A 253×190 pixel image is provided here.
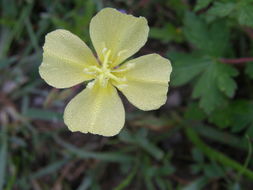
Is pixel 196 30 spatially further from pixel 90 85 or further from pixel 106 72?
pixel 90 85

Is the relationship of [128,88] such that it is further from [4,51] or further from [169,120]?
[4,51]

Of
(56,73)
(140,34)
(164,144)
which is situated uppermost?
(140,34)

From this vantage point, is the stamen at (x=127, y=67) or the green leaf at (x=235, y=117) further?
the green leaf at (x=235, y=117)

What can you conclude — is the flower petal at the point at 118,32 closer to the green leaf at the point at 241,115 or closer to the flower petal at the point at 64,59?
the flower petal at the point at 64,59

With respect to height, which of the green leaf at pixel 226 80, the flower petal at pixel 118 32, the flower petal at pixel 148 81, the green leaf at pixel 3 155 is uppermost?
the flower petal at pixel 118 32

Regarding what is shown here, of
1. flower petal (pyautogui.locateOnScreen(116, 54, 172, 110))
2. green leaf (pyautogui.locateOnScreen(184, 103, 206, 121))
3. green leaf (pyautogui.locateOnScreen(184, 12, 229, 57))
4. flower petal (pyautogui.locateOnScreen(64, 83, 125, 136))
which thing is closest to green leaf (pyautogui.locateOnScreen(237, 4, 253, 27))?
green leaf (pyautogui.locateOnScreen(184, 12, 229, 57))

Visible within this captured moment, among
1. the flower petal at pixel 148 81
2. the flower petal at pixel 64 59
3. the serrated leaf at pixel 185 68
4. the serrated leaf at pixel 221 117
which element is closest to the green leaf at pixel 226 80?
the serrated leaf at pixel 185 68

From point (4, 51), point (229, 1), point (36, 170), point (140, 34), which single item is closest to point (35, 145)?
point (36, 170)
